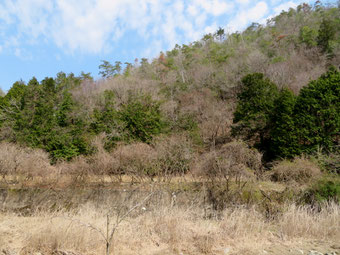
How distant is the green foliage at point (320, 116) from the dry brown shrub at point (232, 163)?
3149mm

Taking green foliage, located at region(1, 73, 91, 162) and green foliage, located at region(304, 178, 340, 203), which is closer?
green foliage, located at region(304, 178, 340, 203)

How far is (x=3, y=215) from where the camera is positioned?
8.73 meters

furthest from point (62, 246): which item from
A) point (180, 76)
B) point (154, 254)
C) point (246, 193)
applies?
point (180, 76)

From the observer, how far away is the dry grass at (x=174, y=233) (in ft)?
18.3

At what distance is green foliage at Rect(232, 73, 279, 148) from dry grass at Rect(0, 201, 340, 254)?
12865 millimetres

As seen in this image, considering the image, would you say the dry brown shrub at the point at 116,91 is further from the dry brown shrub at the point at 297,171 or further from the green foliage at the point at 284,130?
the dry brown shrub at the point at 297,171

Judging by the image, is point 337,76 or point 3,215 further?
point 337,76

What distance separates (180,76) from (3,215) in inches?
1326

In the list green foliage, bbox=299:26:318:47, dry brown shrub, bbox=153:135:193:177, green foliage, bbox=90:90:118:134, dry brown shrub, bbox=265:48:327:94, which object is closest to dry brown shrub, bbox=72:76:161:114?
green foliage, bbox=90:90:118:134

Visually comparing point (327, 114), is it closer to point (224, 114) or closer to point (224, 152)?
point (224, 152)

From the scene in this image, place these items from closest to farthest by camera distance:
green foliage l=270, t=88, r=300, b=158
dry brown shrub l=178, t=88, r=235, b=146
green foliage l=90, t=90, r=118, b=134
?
green foliage l=270, t=88, r=300, b=158 → green foliage l=90, t=90, r=118, b=134 → dry brown shrub l=178, t=88, r=235, b=146

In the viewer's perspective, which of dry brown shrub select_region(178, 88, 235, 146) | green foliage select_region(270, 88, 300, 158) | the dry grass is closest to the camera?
the dry grass

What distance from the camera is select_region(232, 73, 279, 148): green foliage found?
1997cm

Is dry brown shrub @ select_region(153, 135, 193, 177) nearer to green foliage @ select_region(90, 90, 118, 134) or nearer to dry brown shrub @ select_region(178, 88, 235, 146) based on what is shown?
dry brown shrub @ select_region(178, 88, 235, 146)
